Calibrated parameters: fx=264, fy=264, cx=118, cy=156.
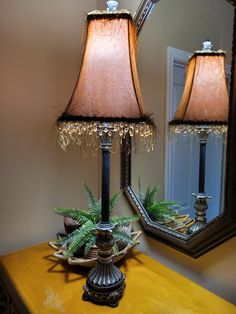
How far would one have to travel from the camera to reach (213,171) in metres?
0.89

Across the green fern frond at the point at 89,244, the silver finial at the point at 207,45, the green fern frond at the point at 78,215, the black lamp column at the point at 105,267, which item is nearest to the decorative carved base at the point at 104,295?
the black lamp column at the point at 105,267

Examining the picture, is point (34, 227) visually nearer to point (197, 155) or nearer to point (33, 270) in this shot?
point (33, 270)

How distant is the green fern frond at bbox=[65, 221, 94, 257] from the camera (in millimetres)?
966

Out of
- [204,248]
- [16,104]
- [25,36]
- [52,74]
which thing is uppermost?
[25,36]

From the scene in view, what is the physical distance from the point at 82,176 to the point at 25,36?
2.37 ft

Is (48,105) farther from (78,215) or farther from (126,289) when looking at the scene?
(126,289)

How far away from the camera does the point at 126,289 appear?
0.93 metres

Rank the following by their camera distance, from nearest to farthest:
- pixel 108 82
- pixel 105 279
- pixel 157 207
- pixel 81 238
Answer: pixel 108 82
pixel 105 279
pixel 81 238
pixel 157 207

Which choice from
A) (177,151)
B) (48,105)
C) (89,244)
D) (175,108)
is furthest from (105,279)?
(48,105)

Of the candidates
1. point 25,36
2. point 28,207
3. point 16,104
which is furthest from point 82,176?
point 25,36

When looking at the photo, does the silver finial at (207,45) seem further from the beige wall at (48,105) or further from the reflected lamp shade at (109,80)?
the reflected lamp shade at (109,80)

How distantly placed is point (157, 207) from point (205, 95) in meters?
0.51

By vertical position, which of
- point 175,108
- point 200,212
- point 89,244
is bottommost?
point 89,244

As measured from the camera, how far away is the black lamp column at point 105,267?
2.78 feet
